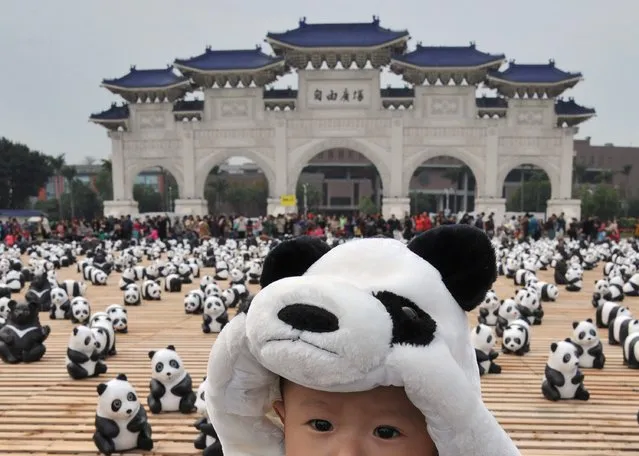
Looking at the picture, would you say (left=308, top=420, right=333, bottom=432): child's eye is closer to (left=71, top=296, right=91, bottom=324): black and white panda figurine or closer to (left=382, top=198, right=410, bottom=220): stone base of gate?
(left=71, top=296, right=91, bottom=324): black and white panda figurine

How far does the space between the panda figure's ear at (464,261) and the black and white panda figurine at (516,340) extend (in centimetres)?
448

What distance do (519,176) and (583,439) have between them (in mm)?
59966

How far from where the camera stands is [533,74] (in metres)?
29.0

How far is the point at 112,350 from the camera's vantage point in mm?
5773

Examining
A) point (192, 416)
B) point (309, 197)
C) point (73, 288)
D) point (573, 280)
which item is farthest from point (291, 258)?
point (309, 197)

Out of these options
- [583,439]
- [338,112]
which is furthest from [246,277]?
[338,112]

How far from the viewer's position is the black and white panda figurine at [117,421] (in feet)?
11.8

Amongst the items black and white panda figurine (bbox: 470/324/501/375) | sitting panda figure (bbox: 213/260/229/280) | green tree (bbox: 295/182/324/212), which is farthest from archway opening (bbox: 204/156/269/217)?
black and white panda figurine (bbox: 470/324/501/375)

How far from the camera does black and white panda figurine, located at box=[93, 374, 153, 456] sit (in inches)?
141

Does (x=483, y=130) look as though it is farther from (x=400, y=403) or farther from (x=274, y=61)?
(x=400, y=403)

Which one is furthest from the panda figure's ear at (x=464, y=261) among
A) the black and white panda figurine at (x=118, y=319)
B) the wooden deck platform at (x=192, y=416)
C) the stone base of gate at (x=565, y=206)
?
the stone base of gate at (x=565, y=206)

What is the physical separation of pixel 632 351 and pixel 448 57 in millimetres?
25864

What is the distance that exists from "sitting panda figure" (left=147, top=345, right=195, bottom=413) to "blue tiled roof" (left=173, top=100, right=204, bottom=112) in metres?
26.6

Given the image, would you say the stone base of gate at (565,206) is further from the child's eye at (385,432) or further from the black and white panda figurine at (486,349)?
the child's eye at (385,432)
